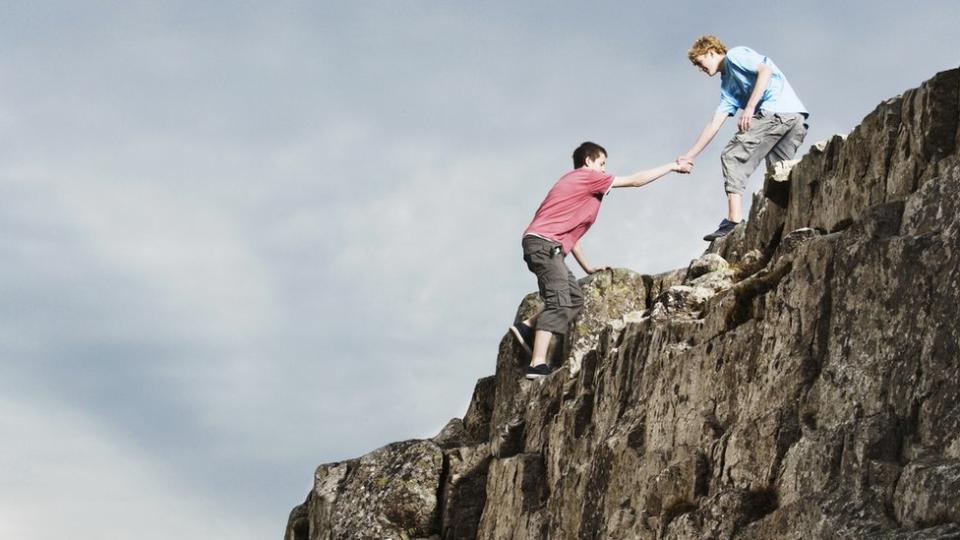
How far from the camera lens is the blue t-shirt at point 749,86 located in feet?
75.2

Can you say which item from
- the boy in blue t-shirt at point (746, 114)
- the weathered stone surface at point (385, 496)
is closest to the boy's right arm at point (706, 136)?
the boy in blue t-shirt at point (746, 114)

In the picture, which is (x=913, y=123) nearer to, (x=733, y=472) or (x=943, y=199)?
(x=943, y=199)

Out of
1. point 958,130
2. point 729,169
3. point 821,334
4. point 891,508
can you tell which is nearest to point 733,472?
point 821,334

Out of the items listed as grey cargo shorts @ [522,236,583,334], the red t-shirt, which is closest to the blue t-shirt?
the red t-shirt

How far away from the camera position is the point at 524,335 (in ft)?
76.2

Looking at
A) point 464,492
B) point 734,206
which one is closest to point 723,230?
point 734,206

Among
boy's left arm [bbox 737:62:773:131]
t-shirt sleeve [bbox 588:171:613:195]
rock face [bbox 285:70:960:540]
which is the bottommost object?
rock face [bbox 285:70:960:540]

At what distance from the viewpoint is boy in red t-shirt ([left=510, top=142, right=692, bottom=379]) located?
22562mm

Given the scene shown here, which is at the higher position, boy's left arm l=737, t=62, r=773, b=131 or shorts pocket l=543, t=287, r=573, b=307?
boy's left arm l=737, t=62, r=773, b=131

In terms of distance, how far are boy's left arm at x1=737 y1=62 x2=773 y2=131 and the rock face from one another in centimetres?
233

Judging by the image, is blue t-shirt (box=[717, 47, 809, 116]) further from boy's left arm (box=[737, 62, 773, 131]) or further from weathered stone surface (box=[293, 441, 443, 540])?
weathered stone surface (box=[293, 441, 443, 540])

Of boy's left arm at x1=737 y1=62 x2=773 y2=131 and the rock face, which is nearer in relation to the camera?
the rock face

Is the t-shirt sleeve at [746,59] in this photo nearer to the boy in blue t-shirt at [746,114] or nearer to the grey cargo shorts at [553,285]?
the boy in blue t-shirt at [746,114]

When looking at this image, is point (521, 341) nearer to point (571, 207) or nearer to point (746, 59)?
point (571, 207)
